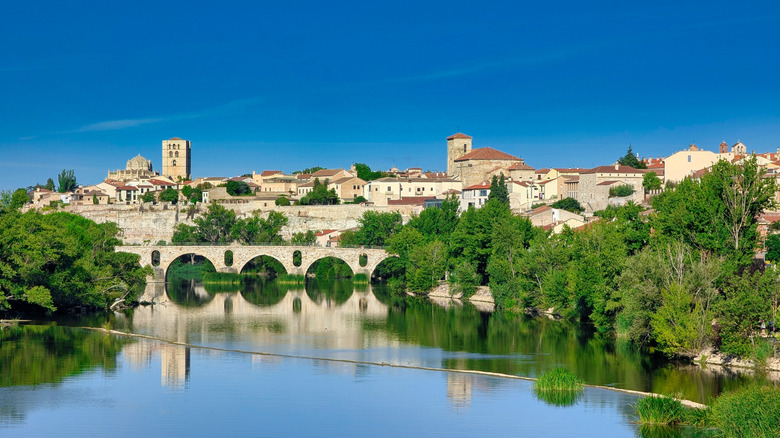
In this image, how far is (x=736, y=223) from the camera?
2259 centimetres

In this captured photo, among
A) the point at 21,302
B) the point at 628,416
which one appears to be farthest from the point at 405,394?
the point at 21,302

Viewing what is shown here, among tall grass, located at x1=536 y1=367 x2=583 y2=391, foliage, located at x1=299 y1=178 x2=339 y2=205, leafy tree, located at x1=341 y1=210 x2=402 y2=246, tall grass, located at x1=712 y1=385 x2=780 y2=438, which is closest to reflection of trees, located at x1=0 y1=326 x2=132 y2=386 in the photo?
tall grass, located at x1=536 y1=367 x2=583 y2=391

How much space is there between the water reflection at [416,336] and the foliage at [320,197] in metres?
28.8

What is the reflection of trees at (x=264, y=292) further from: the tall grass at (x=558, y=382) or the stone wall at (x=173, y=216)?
the tall grass at (x=558, y=382)

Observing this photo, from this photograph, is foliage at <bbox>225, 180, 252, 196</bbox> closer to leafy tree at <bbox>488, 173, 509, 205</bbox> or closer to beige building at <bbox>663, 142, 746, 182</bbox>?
leafy tree at <bbox>488, 173, 509, 205</bbox>

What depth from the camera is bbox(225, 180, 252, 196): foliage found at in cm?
7375

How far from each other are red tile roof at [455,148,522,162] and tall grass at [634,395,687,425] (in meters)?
56.2

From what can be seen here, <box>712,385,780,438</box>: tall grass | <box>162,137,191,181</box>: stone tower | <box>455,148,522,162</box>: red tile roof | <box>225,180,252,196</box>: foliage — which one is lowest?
<box>712,385,780,438</box>: tall grass

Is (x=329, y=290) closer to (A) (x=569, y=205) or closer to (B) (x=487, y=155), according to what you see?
(A) (x=569, y=205)

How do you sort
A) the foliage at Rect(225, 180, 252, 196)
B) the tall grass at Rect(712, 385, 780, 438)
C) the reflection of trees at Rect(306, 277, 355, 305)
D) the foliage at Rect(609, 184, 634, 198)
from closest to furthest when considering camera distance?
1. the tall grass at Rect(712, 385, 780, 438)
2. the reflection of trees at Rect(306, 277, 355, 305)
3. the foliage at Rect(609, 184, 634, 198)
4. the foliage at Rect(225, 180, 252, 196)

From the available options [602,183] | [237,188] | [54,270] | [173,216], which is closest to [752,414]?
[54,270]

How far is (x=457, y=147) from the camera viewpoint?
79.3 meters

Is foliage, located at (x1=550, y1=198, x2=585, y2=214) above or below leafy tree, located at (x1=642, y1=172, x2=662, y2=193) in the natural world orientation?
below

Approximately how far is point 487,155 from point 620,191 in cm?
1914
